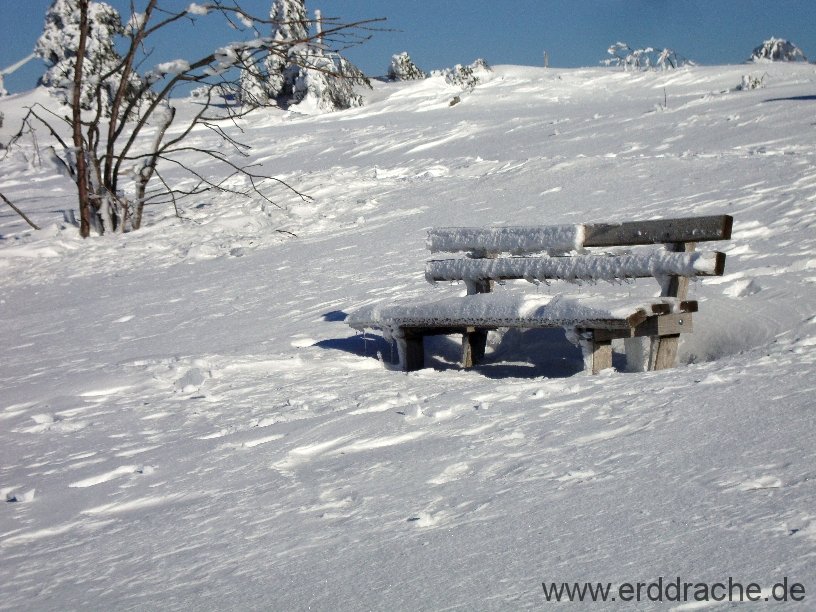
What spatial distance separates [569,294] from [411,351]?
1.12 m

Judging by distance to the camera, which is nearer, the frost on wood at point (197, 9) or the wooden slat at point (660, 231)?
the wooden slat at point (660, 231)

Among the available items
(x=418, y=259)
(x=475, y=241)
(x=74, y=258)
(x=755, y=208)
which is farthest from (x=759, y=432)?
(x=74, y=258)

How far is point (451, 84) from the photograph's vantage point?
26297mm

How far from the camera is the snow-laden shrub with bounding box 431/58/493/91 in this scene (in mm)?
25688

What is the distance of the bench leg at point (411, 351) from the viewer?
19.9ft

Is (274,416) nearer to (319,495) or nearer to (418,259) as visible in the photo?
(319,495)

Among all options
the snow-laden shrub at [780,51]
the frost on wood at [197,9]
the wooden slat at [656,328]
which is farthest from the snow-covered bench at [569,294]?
the snow-laden shrub at [780,51]

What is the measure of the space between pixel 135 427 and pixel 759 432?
3.22 metres

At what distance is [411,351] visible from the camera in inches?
240

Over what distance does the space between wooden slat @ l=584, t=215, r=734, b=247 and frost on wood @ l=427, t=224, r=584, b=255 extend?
106 mm

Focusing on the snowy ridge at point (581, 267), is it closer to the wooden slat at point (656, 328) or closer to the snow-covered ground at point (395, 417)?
the wooden slat at point (656, 328)

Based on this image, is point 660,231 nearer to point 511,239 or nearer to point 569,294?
point 569,294

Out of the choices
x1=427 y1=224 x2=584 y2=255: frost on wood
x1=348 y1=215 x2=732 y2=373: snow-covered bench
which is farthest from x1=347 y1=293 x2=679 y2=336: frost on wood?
x1=427 y1=224 x2=584 y2=255: frost on wood

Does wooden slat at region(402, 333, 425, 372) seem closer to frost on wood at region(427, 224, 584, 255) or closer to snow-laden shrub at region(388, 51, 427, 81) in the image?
frost on wood at region(427, 224, 584, 255)
